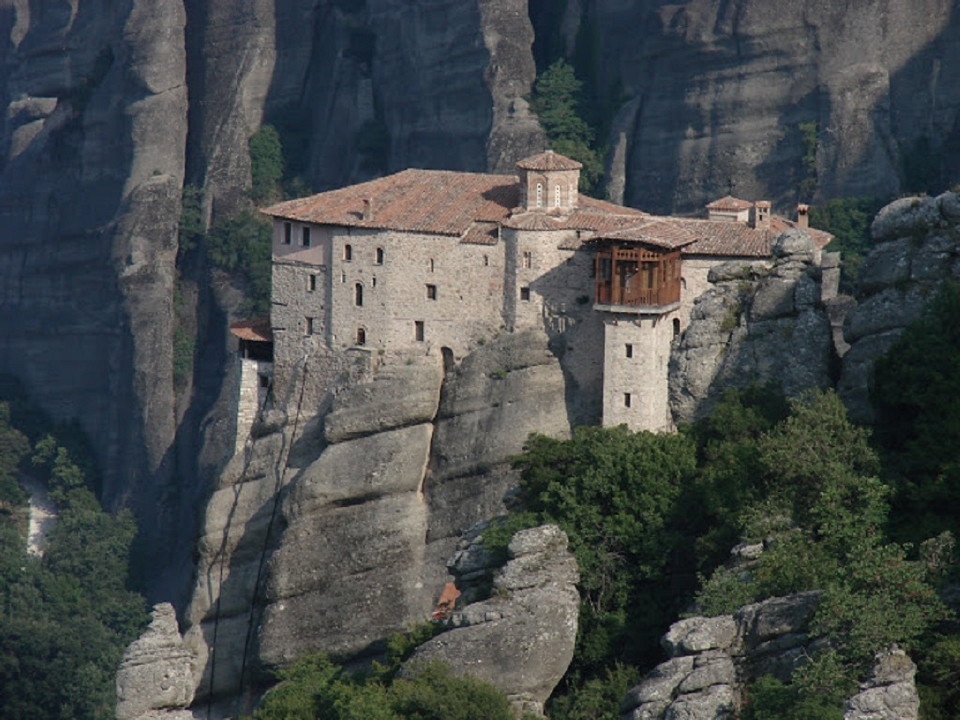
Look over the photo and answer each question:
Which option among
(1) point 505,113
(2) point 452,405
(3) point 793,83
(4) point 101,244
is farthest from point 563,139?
(2) point 452,405

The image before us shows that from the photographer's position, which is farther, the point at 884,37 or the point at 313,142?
the point at 313,142

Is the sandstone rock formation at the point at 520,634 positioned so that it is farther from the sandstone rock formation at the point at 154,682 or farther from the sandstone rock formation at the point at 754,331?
the sandstone rock formation at the point at 754,331

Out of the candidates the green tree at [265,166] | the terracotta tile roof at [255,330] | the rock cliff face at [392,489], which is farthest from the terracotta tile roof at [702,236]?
the green tree at [265,166]

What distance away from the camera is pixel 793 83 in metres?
105

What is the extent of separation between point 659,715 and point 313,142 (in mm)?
69236

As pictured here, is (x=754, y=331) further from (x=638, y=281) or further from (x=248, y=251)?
(x=248, y=251)

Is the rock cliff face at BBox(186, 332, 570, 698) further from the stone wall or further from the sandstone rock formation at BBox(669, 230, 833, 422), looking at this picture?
the sandstone rock formation at BBox(669, 230, 833, 422)

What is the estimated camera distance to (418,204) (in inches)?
3007

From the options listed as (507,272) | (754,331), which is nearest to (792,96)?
(507,272)

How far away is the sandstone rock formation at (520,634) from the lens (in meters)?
60.8

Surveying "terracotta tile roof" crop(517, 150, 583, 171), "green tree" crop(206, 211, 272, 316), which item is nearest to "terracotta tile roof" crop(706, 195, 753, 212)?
"terracotta tile roof" crop(517, 150, 583, 171)

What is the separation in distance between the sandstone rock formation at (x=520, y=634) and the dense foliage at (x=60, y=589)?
1385 inches

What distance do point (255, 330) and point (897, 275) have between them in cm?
1997

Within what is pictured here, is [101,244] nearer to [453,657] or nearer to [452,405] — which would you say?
[452,405]
